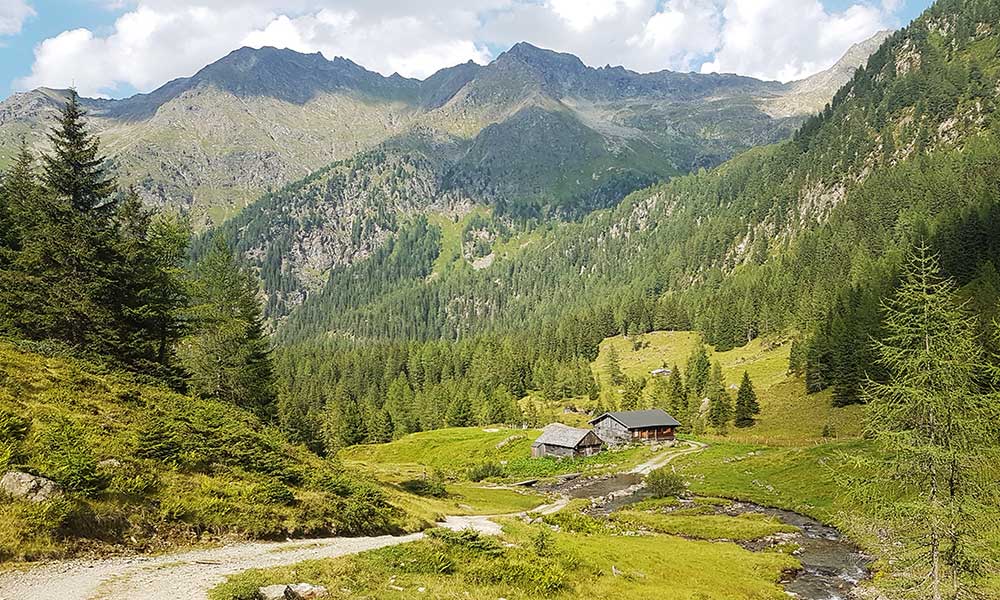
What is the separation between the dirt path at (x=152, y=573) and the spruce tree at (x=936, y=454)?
23.6 metres

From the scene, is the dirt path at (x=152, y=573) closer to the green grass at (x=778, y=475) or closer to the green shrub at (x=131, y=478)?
the green shrub at (x=131, y=478)

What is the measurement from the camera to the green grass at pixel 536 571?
20750 mm

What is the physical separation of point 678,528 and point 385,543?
3808 centimetres

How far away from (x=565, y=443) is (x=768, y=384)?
56.5 metres

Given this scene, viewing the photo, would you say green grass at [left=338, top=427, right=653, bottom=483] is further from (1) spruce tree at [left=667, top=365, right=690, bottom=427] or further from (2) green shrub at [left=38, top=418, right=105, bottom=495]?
(2) green shrub at [left=38, top=418, right=105, bottom=495]

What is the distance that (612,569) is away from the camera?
34.1m

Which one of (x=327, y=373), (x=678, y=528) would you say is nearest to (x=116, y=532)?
(x=678, y=528)

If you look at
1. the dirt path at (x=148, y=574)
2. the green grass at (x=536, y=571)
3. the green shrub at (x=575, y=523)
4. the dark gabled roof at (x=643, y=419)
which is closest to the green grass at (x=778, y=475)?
the dark gabled roof at (x=643, y=419)

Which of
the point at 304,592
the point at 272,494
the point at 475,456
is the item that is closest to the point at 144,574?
the point at 304,592

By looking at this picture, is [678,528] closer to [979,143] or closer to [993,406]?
[993,406]

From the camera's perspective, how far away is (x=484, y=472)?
95.8 meters

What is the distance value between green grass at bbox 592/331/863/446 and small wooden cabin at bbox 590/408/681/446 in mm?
12613

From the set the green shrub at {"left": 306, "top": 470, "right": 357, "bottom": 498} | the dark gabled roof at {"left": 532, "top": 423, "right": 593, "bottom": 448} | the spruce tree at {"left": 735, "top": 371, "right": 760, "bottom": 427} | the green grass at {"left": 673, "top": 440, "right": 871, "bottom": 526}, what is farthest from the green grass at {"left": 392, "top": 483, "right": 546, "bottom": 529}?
the spruce tree at {"left": 735, "top": 371, "right": 760, "bottom": 427}

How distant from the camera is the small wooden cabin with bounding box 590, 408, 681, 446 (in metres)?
111
